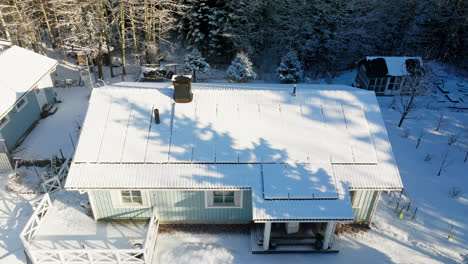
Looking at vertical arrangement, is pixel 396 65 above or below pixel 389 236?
above

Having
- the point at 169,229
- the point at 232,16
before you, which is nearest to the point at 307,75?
the point at 232,16

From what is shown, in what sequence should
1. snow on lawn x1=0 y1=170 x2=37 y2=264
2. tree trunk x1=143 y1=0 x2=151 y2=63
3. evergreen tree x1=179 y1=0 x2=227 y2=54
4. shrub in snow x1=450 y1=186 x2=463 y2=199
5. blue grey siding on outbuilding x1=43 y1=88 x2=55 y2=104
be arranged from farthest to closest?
evergreen tree x1=179 y1=0 x2=227 y2=54
tree trunk x1=143 y1=0 x2=151 y2=63
blue grey siding on outbuilding x1=43 y1=88 x2=55 y2=104
shrub in snow x1=450 y1=186 x2=463 y2=199
snow on lawn x1=0 y1=170 x2=37 y2=264

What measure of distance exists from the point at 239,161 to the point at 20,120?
1361cm

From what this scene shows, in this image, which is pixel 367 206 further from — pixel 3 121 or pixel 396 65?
pixel 3 121

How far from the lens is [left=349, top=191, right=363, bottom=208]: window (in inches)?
506

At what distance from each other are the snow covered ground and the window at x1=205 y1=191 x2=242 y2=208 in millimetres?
1300

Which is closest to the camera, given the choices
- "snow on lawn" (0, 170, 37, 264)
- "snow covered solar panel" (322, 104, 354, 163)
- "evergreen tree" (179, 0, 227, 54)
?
"snow on lawn" (0, 170, 37, 264)

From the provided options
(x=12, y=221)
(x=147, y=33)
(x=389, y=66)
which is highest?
(x=147, y=33)

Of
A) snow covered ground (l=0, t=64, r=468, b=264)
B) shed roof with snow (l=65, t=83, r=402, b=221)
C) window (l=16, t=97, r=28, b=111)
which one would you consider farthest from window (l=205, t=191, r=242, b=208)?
window (l=16, t=97, r=28, b=111)

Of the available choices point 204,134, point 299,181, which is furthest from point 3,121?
point 299,181

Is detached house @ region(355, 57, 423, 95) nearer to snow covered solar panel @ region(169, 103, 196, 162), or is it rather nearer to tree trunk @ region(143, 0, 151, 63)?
snow covered solar panel @ region(169, 103, 196, 162)

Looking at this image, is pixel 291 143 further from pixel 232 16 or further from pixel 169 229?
pixel 232 16

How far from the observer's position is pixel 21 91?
1825cm

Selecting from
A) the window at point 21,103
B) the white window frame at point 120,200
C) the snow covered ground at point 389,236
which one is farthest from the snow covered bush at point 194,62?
the white window frame at point 120,200
